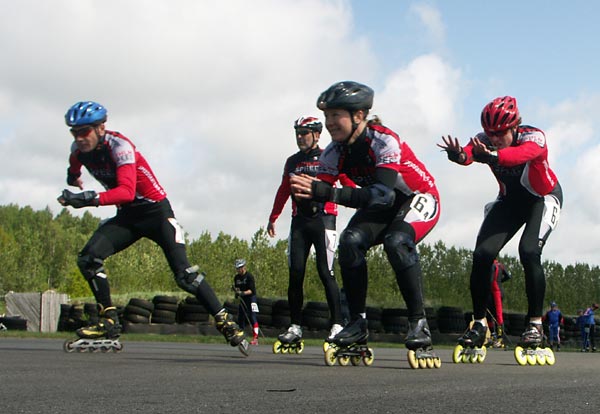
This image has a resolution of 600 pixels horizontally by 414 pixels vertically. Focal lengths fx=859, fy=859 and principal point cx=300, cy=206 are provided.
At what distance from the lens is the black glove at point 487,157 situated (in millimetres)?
7457

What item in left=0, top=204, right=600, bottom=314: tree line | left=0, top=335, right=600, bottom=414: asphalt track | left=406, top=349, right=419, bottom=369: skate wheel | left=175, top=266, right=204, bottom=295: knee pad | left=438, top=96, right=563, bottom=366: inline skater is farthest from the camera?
left=0, top=204, right=600, bottom=314: tree line

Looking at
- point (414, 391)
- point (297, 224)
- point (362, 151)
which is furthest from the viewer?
point (297, 224)

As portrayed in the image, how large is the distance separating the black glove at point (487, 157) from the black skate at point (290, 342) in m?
3.70

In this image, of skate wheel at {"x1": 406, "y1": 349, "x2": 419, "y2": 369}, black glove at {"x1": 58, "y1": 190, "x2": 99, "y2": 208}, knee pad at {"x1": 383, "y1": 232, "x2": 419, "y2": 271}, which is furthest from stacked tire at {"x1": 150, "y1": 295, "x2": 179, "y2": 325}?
skate wheel at {"x1": 406, "y1": 349, "x2": 419, "y2": 369}

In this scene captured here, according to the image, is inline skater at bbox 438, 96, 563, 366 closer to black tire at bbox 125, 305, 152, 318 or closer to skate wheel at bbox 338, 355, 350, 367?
skate wheel at bbox 338, 355, 350, 367

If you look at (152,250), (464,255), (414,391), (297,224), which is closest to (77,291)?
(152,250)

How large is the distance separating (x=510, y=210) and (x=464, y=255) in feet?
173

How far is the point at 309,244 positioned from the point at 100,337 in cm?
289

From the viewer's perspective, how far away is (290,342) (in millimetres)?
10273

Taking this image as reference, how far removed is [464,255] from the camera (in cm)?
6016

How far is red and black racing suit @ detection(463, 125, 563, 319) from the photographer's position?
26.8 ft

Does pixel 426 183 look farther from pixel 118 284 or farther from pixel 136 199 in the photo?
pixel 118 284

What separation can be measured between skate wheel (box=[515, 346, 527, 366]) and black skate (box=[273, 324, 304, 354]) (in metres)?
3.22

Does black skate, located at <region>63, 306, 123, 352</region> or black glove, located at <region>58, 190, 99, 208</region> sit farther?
black skate, located at <region>63, 306, 123, 352</region>
